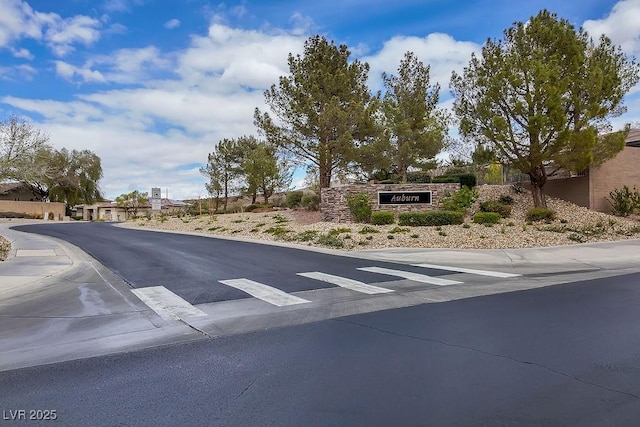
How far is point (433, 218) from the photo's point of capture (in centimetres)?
2070

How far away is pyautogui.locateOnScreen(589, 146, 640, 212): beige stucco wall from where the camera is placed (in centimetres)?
2367

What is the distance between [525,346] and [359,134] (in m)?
21.9

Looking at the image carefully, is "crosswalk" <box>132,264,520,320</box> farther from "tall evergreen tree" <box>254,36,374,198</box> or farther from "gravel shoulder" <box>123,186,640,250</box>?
"tall evergreen tree" <box>254,36,374,198</box>

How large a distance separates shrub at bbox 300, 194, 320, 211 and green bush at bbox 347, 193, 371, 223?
20.7 feet

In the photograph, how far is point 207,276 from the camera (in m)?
10.9

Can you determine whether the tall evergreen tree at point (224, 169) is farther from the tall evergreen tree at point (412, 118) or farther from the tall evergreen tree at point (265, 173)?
the tall evergreen tree at point (412, 118)

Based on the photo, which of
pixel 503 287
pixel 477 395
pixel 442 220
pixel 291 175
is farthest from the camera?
pixel 291 175

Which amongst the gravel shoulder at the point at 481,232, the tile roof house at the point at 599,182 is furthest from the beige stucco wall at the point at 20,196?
the tile roof house at the point at 599,182

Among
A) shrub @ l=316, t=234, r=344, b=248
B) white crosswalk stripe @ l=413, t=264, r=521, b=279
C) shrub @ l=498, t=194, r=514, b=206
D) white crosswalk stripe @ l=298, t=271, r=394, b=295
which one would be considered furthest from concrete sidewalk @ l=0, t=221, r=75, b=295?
shrub @ l=498, t=194, r=514, b=206

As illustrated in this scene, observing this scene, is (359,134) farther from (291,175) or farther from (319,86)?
(291,175)

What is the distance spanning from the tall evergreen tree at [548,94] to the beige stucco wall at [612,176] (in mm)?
2174

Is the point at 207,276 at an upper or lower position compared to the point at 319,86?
lower

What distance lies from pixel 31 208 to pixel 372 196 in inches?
1809

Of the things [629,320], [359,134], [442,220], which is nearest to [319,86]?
[359,134]
